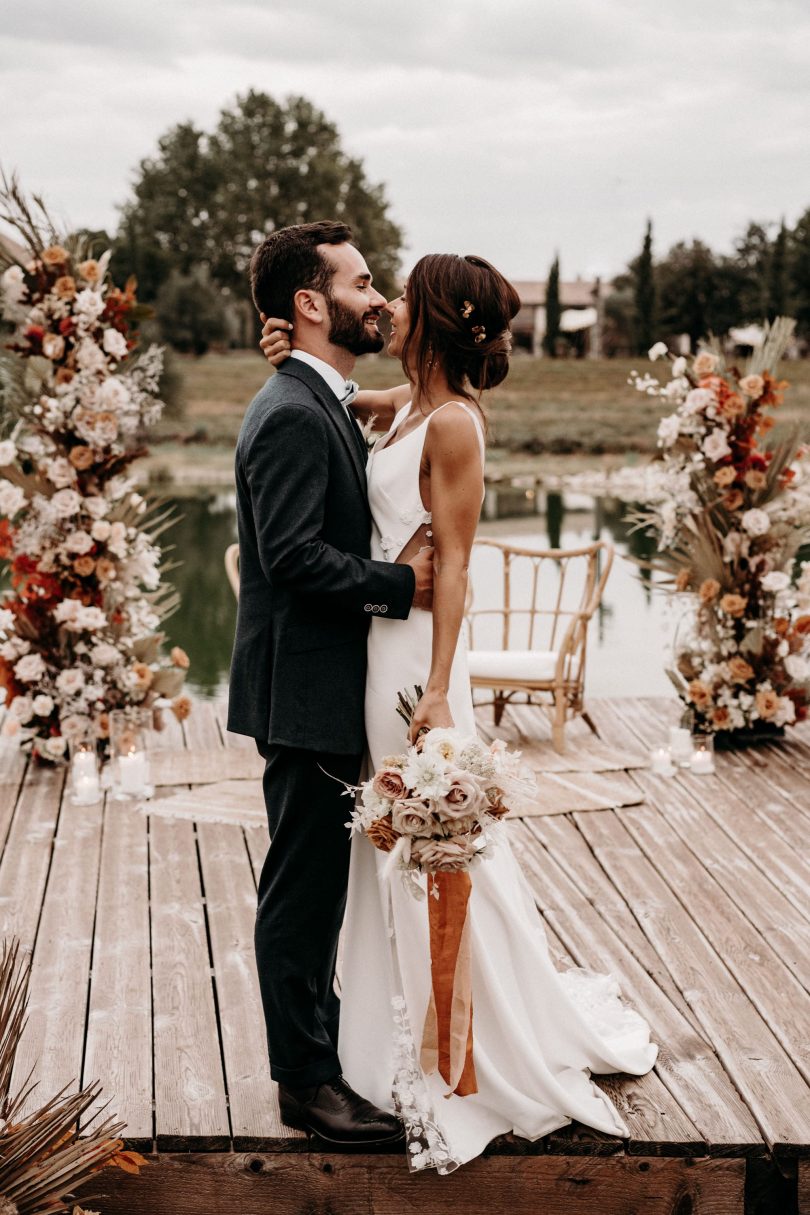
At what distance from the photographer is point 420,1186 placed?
2572 millimetres

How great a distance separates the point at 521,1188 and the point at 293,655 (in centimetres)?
115

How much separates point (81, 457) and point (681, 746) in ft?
8.82

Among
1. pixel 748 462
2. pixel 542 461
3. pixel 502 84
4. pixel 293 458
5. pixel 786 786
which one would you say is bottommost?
pixel 542 461

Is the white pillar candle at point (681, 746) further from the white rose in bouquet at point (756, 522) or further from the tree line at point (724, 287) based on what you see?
the tree line at point (724, 287)

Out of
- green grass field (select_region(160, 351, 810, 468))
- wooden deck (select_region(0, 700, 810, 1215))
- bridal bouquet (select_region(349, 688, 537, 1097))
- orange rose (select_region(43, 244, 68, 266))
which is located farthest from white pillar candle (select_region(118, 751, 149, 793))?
green grass field (select_region(160, 351, 810, 468))

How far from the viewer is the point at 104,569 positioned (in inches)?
208

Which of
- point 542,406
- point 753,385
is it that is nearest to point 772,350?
point 753,385

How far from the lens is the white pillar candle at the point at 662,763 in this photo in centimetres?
527

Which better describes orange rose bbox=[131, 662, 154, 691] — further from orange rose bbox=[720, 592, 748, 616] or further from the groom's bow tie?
the groom's bow tie

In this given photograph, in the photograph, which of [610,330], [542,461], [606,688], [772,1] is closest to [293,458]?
[606,688]

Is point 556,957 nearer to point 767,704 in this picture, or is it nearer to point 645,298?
point 767,704

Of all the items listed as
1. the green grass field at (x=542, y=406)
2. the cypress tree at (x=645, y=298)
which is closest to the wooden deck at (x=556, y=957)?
the green grass field at (x=542, y=406)

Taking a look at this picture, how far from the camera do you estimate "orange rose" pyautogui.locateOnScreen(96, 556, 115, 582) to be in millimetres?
5270

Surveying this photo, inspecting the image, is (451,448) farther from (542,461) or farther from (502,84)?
(502,84)
